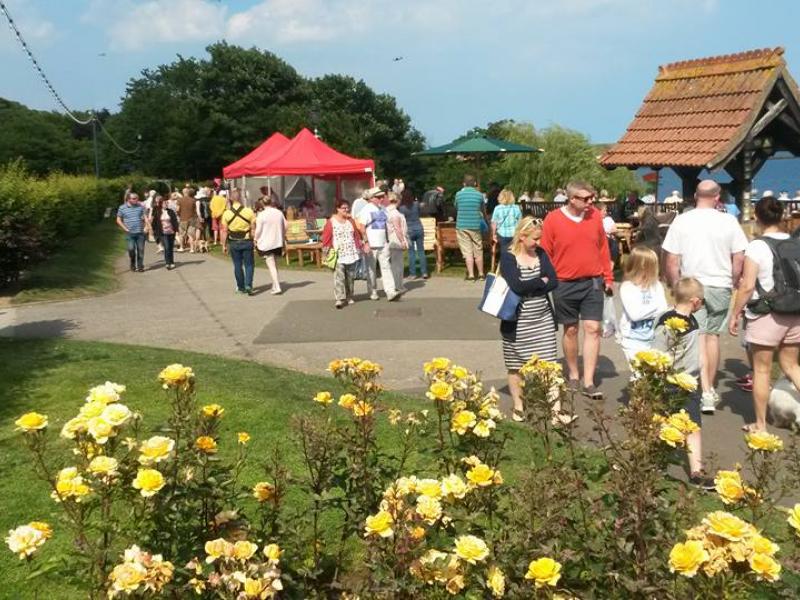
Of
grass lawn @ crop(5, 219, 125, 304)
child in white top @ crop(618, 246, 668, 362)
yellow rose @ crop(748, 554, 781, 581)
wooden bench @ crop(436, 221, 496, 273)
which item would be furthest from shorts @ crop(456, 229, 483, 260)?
yellow rose @ crop(748, 554, 781, 581)

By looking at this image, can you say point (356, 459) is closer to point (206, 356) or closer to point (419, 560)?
point (419, 560)

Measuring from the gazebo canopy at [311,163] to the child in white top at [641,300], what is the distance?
47.4ft

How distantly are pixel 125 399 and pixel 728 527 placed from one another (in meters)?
5.61

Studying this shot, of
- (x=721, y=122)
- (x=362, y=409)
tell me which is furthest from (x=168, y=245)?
(x=362, y=409)

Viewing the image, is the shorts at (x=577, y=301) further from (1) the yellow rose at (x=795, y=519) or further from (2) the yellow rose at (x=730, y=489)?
(1) the yellow rose at (x=795, y=519)

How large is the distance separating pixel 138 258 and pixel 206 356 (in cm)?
966

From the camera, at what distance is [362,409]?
330cm

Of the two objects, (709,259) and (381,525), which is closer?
(381,525)

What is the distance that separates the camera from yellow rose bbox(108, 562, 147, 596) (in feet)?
6.97

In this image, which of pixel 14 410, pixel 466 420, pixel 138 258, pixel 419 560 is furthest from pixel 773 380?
pixel 138 258

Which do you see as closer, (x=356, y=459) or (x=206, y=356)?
(x=356, y=459)

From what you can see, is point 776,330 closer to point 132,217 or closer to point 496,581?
point 496,581

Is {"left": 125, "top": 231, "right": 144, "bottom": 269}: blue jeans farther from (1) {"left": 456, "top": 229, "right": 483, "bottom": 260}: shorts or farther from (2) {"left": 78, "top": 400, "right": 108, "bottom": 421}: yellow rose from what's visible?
(2) {"left": 78, "top": 400, "right": 108, "bottom": 421}: yellow rose

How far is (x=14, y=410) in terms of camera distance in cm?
657
